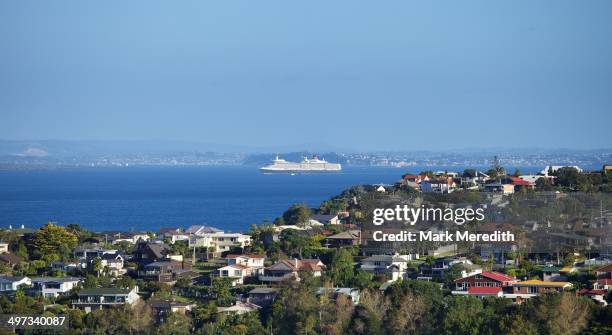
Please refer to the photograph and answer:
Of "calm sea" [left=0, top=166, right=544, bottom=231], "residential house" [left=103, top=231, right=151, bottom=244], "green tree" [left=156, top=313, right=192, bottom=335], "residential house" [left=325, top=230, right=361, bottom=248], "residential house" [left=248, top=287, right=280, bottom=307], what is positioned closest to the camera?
"green tree" [left=156, top=313, right=192, bottom=335]

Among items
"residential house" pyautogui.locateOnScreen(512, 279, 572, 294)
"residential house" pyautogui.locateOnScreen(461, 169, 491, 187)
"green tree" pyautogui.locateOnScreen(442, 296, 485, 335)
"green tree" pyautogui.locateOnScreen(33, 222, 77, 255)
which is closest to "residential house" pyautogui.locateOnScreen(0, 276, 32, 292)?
"green tree" pyautogui.locateOnScreen(33, 222, 77, 255)

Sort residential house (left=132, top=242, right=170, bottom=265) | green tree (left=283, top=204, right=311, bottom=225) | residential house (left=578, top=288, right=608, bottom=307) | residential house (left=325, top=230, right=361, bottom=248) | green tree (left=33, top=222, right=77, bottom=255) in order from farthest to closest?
green tree (left=283, top=204, right=311, bottom=225) < residential house (left=325, top=230, right=361, bottom=248) < green tree (left=33, top=222, right=77, bottom=255) < residential house (left=132, top=242, right=170, bottom=265) < residential house (left=578, top=288, right=608, bottom=307)

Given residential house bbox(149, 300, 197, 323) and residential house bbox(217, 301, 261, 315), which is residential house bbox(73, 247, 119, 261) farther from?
residential house bbox(217, 301, 261, 315)

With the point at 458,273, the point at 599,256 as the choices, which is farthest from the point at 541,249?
the point at 458,273

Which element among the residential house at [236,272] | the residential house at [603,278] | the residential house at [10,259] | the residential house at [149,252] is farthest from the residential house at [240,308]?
the residential house at [10,259]

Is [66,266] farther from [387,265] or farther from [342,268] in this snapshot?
[387,265]

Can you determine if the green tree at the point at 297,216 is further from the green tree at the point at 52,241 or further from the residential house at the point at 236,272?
the residential house at the point at 236,272

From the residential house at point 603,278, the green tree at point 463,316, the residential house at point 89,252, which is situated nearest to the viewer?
the green tree at point 463,316
